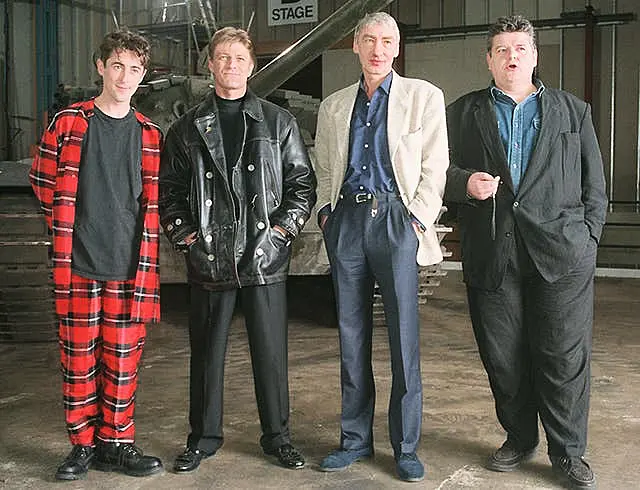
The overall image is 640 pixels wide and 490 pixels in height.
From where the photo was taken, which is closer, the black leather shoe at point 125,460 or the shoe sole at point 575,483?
the shoe sole at point 575,483

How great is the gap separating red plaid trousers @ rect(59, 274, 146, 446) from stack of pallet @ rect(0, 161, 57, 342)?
2698mm

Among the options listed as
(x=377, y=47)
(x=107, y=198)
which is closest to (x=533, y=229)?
(x=377, y=47)

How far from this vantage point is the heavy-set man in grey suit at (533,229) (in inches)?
119

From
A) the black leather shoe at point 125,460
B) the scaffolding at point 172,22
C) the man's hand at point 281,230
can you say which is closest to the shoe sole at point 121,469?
the black leather shoe at point 125,460

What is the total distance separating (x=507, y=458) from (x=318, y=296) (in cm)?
458

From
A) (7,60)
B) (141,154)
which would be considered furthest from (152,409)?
(7,60)

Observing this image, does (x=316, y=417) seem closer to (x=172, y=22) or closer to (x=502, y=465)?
(x=502, y=465)

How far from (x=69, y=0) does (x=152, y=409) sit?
1165cm

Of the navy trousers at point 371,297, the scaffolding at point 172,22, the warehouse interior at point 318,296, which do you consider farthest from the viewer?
the scaffolding at point 172,22

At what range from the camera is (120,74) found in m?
3.10

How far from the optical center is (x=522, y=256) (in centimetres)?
309

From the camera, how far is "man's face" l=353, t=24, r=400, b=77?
308cm

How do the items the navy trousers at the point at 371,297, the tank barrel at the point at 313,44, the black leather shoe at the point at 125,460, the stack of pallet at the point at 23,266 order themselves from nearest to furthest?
the navy trousers at the point at 371,297 < the black leather shoe at the point at 125,460 < the stack of pallet at the point at 23,266 < the tank barrel at the point at 313,44

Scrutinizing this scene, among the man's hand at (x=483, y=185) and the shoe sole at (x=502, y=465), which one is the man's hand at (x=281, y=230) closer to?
the man's hand at (x=483, y=185)
